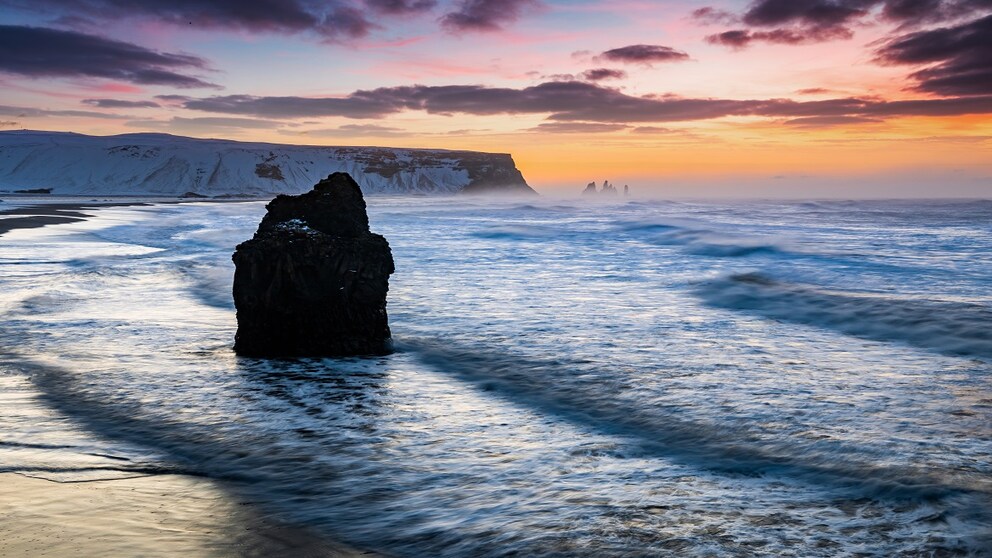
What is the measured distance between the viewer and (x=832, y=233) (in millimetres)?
33812

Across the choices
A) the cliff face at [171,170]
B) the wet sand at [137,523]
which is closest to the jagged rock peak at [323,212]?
the wet sand at [137,523]

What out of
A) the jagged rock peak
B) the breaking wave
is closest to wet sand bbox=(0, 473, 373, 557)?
the jagged rock peak

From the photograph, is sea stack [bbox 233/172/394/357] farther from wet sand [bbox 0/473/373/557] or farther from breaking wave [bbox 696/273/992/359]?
breaking wave [bbox 696/273/992/359]

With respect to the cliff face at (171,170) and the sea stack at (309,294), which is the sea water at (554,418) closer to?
the sea stack at (309,294)

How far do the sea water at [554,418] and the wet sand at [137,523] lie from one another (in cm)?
18

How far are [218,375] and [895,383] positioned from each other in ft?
20.3

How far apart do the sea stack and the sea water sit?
0.36 metres

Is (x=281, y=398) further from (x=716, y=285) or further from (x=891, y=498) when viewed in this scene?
(x=716, y=285)

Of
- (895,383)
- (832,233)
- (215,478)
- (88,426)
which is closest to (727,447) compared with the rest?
(895,383)

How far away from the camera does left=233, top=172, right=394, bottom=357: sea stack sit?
7613 millimetres

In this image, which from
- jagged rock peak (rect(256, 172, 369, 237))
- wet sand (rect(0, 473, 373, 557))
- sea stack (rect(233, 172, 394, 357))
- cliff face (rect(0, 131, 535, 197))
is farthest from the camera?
cliff face (rect(0, 131, 535, 197))

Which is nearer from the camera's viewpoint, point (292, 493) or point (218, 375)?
point (292, 493)

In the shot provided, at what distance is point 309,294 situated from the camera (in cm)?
767

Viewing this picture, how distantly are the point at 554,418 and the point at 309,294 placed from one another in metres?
3.14
